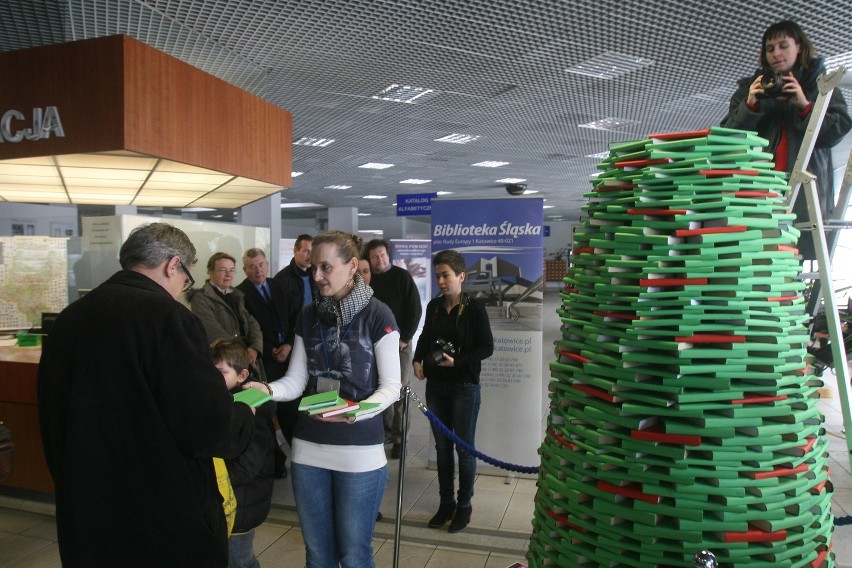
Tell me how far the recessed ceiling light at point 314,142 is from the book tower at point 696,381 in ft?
29.4

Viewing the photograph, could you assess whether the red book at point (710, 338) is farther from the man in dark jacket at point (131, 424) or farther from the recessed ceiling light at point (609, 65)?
the recessed ceiling light at point (609, 65)

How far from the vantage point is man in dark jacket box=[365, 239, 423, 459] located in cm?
512

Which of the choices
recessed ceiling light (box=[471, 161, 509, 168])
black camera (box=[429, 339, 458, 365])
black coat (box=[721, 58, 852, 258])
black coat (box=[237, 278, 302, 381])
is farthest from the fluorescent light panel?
recessed ceiling light (box=[471, 161, 509, 168])

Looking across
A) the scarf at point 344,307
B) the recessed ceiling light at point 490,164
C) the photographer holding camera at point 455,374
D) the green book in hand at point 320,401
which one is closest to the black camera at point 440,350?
the photographer holding camera at point 455,374

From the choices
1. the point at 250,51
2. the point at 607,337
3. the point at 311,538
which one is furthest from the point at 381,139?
the point at 607,337

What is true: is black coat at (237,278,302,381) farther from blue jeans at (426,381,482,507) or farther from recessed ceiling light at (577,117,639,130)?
recessed ceiling light at (577,117,639,130)

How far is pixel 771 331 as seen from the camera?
1383mm

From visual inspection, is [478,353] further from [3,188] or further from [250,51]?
[3,188]

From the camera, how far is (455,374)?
384 cm

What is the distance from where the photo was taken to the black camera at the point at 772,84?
6.04 ft

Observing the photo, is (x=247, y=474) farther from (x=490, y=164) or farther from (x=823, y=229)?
(x=490, y=164)

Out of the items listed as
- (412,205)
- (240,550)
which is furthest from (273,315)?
(412,205)

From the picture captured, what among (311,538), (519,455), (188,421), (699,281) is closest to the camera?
(699,281)

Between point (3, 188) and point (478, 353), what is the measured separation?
420 cm
